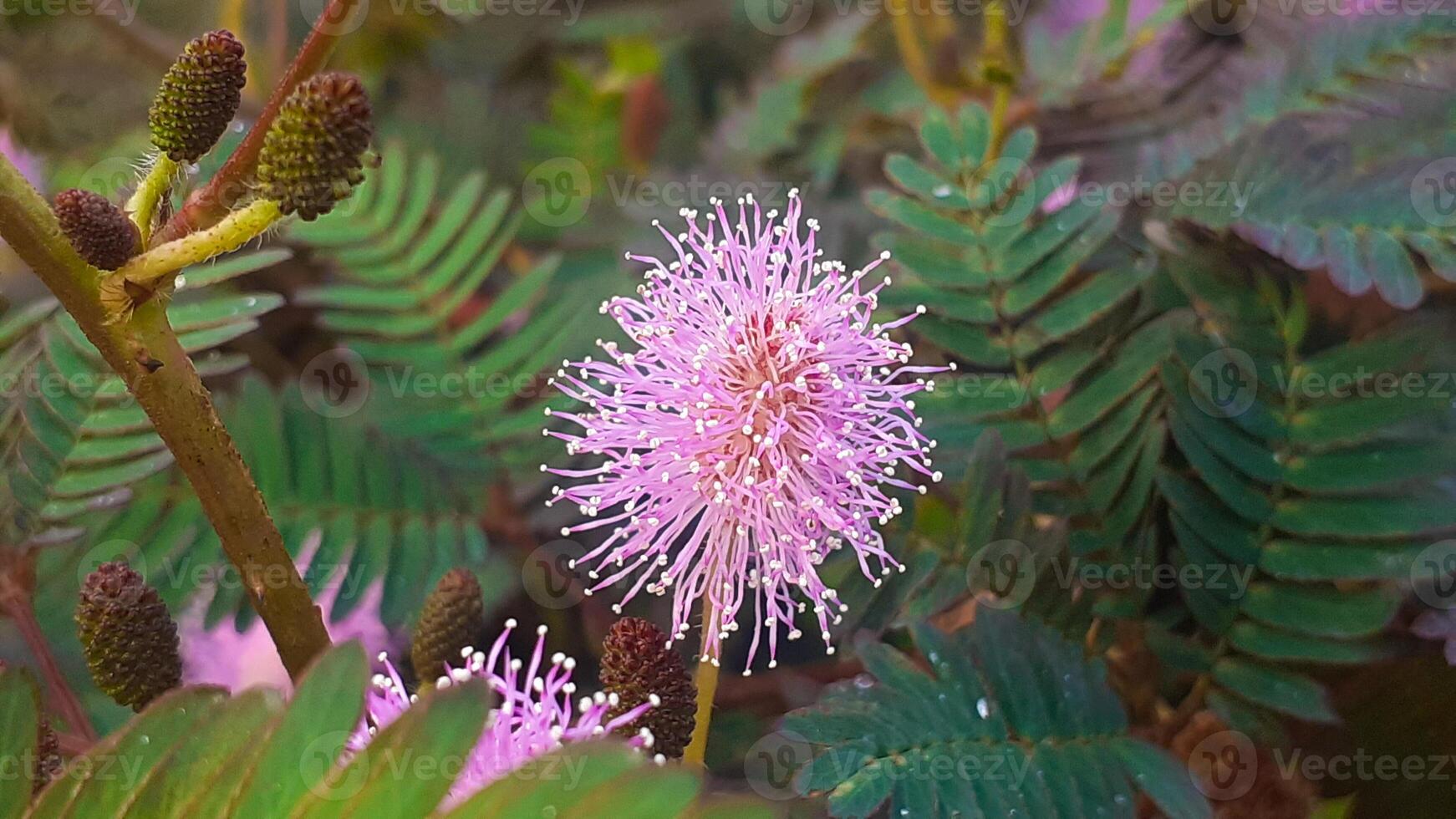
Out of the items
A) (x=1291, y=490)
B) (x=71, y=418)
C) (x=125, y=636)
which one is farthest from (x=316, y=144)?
(x=1291, y=490)

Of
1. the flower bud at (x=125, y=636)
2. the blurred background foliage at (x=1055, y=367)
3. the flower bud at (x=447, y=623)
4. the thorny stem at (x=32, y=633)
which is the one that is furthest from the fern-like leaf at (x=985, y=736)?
the thorny stem at (x=32, y=633)

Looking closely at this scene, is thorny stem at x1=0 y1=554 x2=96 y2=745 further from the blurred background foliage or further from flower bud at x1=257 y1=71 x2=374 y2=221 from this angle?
flower bud at x1=257 y1=71 x2=374 y2=221

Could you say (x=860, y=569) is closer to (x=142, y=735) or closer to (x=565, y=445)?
(x=565, y=445)

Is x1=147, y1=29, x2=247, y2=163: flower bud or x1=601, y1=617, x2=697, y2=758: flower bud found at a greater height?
x1=147, y1=29, x2=247, y2=163: flower bud

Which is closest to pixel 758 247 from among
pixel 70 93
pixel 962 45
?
pixel 962 45

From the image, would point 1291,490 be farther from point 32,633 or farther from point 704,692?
point 32,633

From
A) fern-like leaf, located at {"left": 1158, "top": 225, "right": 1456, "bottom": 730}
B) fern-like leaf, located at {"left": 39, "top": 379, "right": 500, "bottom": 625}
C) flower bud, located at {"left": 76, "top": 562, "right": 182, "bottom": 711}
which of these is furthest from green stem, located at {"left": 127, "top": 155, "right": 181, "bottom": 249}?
fern-like leaf, located at {"left": 1158, "top": 225, "right": 1456, "bottom": 730}
